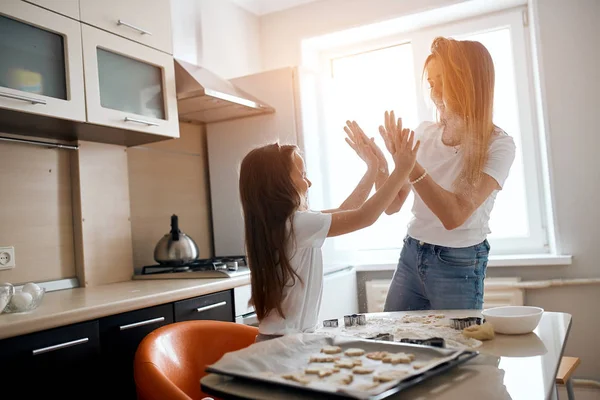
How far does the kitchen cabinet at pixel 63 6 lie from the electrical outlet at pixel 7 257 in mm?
853

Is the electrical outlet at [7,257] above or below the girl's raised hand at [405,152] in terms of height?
below

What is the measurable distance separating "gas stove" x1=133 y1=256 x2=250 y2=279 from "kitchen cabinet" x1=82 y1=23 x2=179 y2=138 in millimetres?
581

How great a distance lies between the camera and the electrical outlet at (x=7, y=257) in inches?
78.6

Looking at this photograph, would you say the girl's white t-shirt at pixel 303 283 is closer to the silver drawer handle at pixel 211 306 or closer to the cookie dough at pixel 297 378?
the cookie dough at pixel 297 378

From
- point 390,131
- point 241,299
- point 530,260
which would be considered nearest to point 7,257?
point 241,299

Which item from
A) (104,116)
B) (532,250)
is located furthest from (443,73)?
(532,250)

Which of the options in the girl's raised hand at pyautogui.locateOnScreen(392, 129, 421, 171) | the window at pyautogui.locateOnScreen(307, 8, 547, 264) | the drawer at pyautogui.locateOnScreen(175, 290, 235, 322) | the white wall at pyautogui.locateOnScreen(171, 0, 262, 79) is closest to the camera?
the girl's raised hand at pyautogui.locateOnScreen(392, 129, 421, 171)

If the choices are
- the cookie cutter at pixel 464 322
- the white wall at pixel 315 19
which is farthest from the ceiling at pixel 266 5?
the cookie cutter at pixel 464 322

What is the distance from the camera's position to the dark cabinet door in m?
1.69

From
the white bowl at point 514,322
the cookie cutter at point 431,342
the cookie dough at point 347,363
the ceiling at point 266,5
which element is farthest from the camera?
the ceiling at point 266,5

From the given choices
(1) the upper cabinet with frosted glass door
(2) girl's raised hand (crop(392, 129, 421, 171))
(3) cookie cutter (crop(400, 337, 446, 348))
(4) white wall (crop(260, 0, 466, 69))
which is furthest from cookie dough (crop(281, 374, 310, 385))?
(4) white wall (crop(260, 0, 466, 69))

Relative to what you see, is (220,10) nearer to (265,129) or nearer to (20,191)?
(265,129)

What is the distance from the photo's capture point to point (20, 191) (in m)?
2.10

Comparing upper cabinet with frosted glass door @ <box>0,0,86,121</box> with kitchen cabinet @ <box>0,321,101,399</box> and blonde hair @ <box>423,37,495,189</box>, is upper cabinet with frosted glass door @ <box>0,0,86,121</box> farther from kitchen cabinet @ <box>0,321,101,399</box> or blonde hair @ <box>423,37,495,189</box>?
blonde hair @ <box>423,37,495,189</box>
